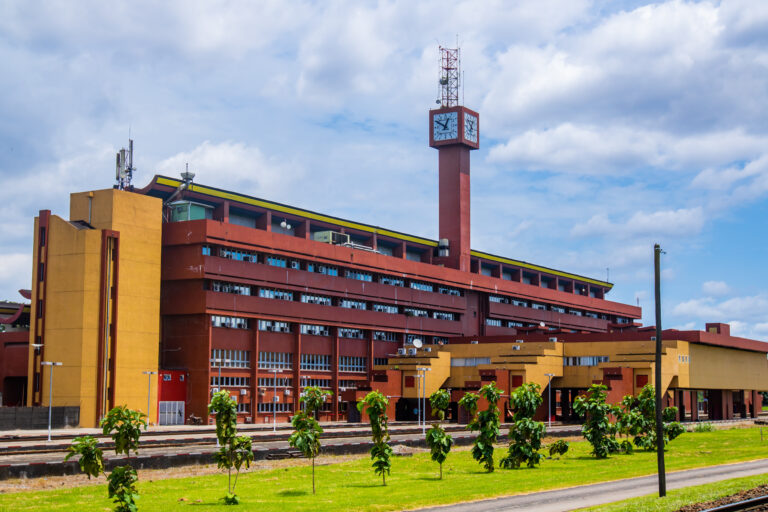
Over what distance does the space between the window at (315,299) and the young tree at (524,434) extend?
52956mm

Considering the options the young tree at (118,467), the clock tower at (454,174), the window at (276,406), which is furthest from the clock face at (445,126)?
the young tree at (118,467)

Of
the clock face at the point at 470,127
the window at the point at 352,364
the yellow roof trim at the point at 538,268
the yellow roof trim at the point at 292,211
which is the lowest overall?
the window at the point at 352,364

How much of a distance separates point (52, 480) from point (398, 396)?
212ft

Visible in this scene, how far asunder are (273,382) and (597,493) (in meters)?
64.4

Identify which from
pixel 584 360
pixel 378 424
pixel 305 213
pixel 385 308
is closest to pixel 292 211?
pixel 305 213

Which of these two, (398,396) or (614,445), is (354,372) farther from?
(614,445)

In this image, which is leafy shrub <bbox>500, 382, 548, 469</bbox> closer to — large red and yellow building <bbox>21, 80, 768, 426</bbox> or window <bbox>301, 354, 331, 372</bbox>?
large red and yellow building <bbox>21, 80, 768, 426</bbox>

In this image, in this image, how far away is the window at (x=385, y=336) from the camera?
115875mm

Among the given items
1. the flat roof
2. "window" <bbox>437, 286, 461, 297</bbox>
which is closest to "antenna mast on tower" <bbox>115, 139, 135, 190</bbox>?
the flat roof

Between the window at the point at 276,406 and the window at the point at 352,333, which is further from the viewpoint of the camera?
the window at the point at 352,333

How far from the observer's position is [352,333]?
368 ft

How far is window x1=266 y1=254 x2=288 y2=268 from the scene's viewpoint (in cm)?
9982

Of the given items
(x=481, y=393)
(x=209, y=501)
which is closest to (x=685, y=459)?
(x=481, y=393)

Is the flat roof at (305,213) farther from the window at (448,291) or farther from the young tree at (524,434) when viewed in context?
the young tree at (524,434)
